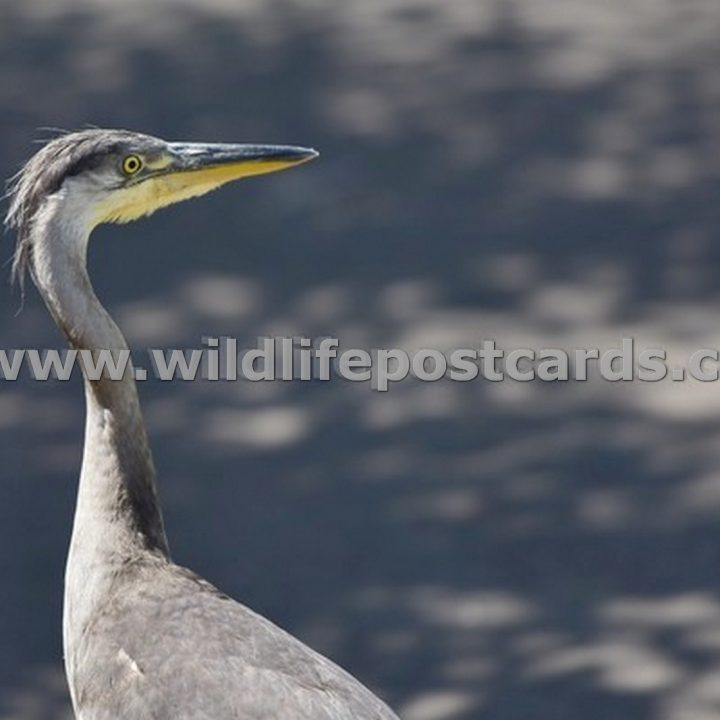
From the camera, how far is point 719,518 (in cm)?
620

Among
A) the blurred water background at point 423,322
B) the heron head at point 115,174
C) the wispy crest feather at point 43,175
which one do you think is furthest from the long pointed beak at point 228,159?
the blurred water background at point 423,322

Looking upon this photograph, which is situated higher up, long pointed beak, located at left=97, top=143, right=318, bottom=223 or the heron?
long pointed beak, located at left=97, top=143, right=318, bottom=223

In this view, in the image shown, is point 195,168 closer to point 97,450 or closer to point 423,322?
point 97,450

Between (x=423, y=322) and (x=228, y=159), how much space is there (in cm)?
166

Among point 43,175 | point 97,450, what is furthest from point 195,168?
point 97,450

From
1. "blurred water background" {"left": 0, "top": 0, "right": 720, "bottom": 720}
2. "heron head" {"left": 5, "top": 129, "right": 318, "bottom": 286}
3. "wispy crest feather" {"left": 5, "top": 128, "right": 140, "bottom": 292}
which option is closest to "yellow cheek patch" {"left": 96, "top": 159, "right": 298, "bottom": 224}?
"heron head" {"left": 5, "top": 129, "right": 318, "bottom": 286}

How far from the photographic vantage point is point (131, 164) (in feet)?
17.1

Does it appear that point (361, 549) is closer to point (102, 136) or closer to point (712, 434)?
point (712, 434)

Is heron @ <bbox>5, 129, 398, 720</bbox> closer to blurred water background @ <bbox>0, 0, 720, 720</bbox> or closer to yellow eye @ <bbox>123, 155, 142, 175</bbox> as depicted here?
yellow eye @ <bbox>123, 155, 142, 175</bbox>

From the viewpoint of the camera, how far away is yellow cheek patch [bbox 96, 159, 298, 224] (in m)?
5.24

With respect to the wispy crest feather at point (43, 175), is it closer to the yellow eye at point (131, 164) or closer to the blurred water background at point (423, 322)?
the yellow eye at point (131, 164)

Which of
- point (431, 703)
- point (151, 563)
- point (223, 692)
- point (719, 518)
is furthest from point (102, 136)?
point (719, 518)

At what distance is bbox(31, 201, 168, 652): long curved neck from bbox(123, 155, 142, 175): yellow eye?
0.18 metres

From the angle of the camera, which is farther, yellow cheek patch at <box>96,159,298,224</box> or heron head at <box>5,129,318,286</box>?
yellow cheek patch at <box>96,159,298,224</box>
